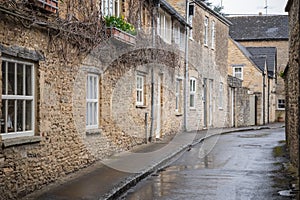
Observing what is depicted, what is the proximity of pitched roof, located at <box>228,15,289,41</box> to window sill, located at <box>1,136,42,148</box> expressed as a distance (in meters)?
45.8

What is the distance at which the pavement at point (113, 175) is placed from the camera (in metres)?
9.86

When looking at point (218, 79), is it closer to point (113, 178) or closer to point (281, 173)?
point (281, 173)

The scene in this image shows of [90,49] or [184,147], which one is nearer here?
[90,49]

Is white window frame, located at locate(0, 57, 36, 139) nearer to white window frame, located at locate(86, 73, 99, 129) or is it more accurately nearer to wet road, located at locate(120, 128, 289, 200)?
wet road, located at locate(120, 128, 289, 200)

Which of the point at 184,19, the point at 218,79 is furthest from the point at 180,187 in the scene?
the point at 218,79

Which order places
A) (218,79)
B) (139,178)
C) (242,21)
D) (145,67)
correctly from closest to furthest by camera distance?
(139,178)
(145,67)
(218,79)
(242,21)

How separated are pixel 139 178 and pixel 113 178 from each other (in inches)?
30.9

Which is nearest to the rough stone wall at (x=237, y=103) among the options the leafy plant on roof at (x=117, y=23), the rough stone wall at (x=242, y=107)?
the rough stone wall at (x=242, y=107)

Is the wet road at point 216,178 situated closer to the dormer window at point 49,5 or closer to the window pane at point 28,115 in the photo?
the window pane at point 28,115

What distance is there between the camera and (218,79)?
3322cm

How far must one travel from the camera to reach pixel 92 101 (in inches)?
555

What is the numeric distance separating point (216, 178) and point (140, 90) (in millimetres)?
7154

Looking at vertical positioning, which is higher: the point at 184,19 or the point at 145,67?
the point at 184,19

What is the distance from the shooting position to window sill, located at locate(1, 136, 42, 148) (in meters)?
9.04
